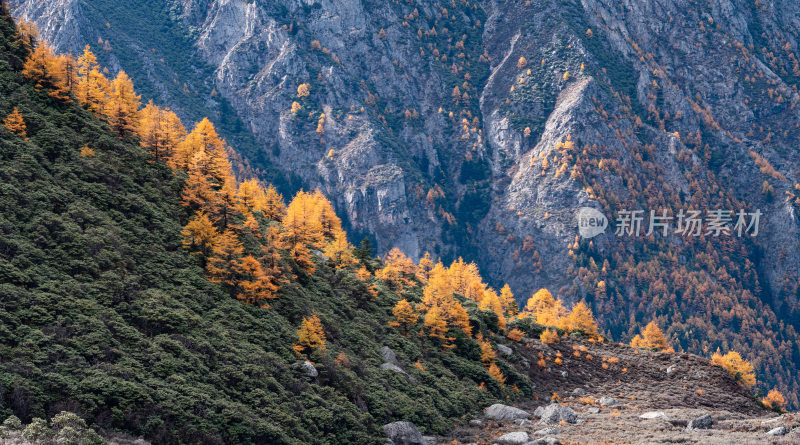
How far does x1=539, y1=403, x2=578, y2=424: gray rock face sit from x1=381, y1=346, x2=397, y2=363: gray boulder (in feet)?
41.3

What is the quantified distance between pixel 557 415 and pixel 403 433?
14.4m

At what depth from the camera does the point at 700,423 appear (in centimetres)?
4038

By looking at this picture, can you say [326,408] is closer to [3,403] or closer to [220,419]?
[220,419]

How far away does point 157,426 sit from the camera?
27094 mm

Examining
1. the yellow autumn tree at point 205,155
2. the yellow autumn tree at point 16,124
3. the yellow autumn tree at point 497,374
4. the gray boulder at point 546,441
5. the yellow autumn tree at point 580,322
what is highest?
the yellow autumn tree at point 205,155

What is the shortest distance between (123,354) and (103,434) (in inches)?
198

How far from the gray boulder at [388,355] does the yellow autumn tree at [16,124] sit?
3157 centimetres

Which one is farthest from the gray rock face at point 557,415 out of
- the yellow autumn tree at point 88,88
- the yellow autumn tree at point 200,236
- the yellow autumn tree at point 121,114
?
the yellow autumn tree at point 88,88

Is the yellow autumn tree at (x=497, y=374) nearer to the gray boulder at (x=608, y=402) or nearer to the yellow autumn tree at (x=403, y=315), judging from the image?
the yellow autumn tree at (x=403, y=315)

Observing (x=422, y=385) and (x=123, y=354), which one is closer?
(x=123, y=354)

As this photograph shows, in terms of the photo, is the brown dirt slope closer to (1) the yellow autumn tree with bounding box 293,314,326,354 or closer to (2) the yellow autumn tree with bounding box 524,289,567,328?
(1) the yellow autumn tree with bounding box 293,314,326,354

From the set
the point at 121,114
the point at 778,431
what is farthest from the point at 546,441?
the point at 121,114

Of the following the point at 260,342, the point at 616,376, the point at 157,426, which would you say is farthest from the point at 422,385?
the point at 616,376

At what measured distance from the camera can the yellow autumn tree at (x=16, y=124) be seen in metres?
42.0
